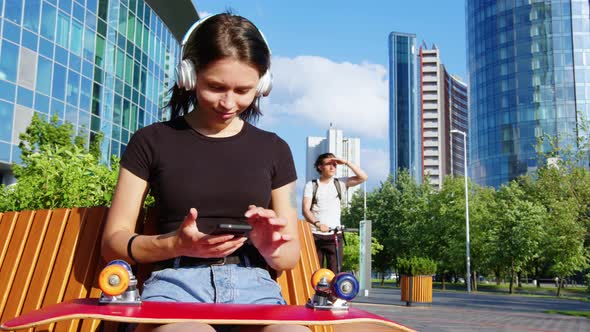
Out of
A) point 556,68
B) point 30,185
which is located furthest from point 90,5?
point 556,68

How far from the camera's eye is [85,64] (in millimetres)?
31375

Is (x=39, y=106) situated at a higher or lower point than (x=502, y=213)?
higher

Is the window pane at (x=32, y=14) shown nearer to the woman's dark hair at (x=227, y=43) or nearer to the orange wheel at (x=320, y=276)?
the woman's dark hair at (x=227, y=43)

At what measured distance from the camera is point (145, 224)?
9.63 feet

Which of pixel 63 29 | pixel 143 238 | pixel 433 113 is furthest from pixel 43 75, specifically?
pixel 433 113

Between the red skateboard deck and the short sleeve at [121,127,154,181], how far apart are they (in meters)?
0.60

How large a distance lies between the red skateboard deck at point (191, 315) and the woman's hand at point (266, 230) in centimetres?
25

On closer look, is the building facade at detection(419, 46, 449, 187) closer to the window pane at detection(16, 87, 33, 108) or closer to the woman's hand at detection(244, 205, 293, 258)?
the window pane at detection(16, 87, 33, 108)

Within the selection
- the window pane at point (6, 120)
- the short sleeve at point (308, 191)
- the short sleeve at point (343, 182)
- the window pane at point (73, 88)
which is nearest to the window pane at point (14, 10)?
the window pane at point (6, 120)

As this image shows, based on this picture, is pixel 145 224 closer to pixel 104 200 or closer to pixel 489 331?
pixel 104 200

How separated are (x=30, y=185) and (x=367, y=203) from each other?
45.2m

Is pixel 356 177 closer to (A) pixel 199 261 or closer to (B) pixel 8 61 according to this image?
(A) pixel 199 261

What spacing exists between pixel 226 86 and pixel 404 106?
542ft

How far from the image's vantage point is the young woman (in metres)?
2.30
